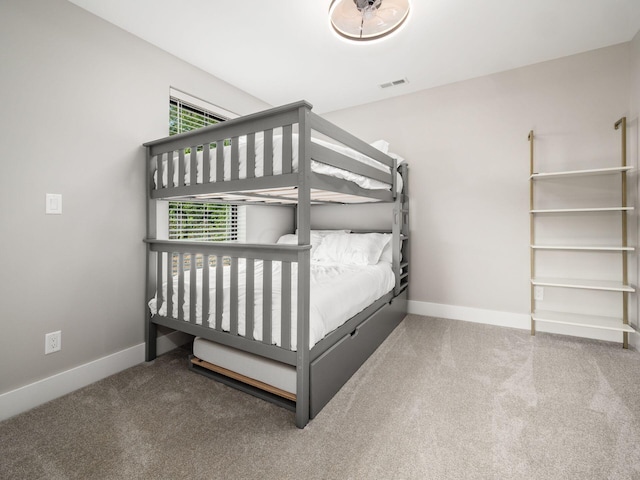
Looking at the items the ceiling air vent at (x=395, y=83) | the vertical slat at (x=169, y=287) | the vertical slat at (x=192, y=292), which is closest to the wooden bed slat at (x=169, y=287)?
the vertical slat at (x=169, y=287)

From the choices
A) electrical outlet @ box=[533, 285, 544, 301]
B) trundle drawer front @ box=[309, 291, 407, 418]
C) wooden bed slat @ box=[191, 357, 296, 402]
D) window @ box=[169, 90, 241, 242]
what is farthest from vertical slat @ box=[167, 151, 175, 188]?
electrical outlet @ box=[533, 285, 544, 301]

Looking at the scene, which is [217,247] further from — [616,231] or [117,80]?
[616,231]

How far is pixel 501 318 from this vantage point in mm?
2863

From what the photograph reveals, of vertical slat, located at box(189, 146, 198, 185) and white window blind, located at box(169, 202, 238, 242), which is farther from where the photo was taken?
white window blind, located at box(169, 202, 238, 242)

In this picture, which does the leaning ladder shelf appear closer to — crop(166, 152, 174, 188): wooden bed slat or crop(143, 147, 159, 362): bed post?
crop(166, 152, 174, 188): wooden bed slat

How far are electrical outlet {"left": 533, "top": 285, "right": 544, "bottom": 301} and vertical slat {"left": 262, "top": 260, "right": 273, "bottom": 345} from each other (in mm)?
2478

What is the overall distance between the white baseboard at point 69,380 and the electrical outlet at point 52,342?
15 centimetres

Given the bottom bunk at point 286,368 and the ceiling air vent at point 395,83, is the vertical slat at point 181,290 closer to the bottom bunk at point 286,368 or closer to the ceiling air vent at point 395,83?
the bottom bunk at point 286,368

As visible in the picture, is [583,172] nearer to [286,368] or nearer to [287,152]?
[287,152]

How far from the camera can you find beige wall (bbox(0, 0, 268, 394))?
1575mm

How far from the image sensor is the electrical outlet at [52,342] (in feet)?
5.60

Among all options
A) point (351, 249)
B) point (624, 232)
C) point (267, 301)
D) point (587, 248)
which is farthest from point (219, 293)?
point (624, 232)

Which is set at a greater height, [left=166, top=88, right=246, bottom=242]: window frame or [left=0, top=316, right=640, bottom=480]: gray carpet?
[left=166, top=88, right=246, bottom=242]: window frame

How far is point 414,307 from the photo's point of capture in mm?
3279
